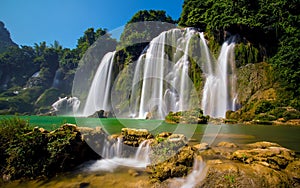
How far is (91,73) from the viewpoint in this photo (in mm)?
46750

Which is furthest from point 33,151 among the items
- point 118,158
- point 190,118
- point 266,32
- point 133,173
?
point 266,32

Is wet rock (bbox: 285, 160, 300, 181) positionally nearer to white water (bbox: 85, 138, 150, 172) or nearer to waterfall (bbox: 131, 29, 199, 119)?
white water (bbox: 85, 138, 150, 172)

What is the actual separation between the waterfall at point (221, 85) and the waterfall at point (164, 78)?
2674mm

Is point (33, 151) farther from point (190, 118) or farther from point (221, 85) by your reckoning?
point (221, 85)

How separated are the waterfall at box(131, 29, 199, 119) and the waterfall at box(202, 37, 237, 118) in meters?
2.67

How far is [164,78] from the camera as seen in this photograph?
27.5 metres

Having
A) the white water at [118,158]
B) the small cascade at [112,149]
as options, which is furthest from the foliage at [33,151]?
the small cascade at [112,149]

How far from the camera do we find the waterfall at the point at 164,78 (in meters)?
24.9

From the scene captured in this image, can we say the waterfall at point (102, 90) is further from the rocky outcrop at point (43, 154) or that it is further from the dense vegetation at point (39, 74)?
the rocky outcrop at point (43, 154)

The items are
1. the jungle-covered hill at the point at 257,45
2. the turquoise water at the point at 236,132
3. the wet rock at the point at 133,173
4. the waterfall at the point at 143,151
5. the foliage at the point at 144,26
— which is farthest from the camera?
the foliage at the point at 144,26

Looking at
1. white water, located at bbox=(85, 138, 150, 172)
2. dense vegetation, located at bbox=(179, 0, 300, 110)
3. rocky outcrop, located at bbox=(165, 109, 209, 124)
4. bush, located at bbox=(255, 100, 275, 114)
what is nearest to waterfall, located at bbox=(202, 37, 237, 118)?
dense vegetation, located at bbox=(179, 0, 300, 110)

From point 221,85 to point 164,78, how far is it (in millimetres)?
8905

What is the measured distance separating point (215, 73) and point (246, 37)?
590cm

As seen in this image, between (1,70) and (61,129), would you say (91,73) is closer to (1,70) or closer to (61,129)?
(1,70)
